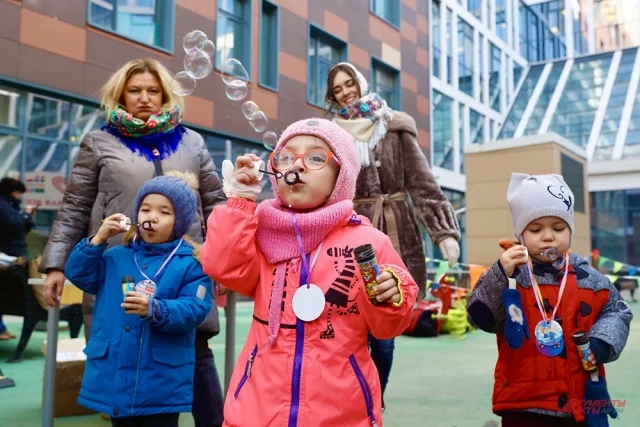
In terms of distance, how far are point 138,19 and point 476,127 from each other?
16874 mm

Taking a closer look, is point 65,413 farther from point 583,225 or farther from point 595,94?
point 595,94

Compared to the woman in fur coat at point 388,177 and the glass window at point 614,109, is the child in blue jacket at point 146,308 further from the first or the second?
the glass window at point 614,109

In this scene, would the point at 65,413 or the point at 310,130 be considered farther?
the point at 65,413

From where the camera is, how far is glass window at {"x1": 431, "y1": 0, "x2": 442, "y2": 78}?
20.0 m

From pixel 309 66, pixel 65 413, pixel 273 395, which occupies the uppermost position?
pixel 309 66

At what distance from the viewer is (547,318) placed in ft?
7.40

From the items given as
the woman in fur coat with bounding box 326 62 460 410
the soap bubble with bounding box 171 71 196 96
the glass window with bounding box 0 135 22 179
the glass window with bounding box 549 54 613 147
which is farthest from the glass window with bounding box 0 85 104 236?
the glass window with bounding box 549 54 613 147

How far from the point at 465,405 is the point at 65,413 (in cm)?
234

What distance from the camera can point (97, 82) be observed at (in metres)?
9.37

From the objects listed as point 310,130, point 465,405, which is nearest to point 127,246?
point 310,130

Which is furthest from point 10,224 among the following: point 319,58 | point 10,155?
point 319,58

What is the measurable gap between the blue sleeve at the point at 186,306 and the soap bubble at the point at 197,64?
125 centimetres

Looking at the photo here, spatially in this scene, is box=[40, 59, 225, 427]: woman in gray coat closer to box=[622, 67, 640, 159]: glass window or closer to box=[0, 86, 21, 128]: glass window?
box=[0, 86, 21, 128]: glass window

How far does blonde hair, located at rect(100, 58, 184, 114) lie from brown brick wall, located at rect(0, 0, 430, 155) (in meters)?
6.42
